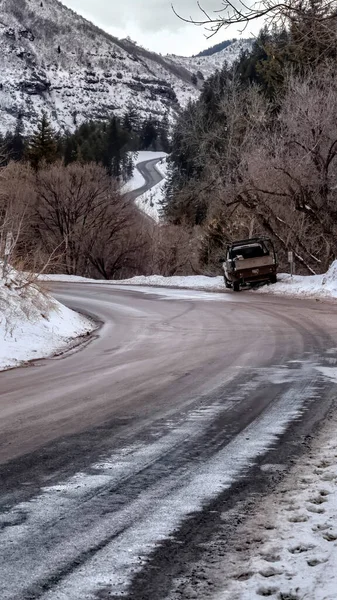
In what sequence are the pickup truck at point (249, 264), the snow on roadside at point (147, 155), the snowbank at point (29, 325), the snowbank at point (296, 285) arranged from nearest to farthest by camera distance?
the snowbank at point (29, 325)
the snowbank at point (296, 285)
the pickup truck at point (249, 264)
the snow on roadside at point (147, 155)

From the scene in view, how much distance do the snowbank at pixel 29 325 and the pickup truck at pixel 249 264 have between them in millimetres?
12565

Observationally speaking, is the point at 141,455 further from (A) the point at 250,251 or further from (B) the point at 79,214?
(B) the point at 79,214

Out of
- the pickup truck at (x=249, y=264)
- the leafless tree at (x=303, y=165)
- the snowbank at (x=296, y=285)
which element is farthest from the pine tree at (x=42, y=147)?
the pickup truck at (x=249, y=264)

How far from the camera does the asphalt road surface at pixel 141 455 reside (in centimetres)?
288

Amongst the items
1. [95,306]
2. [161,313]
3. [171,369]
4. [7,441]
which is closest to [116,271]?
[95,306]

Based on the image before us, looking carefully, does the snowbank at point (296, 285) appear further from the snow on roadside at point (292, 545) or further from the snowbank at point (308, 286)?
the snow on roadside at point (292, 545)

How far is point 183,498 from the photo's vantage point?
3723 millimetres

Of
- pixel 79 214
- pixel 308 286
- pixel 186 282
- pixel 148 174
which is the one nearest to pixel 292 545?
pixel 308 286

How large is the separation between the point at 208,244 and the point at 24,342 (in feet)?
109

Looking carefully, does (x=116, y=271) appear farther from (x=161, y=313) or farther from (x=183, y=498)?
(x=183, y=498)

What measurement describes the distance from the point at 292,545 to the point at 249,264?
79.3 feet

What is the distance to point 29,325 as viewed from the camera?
1260 cm

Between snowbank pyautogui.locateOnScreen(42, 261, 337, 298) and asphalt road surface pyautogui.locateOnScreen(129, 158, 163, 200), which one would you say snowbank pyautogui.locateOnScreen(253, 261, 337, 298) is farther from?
asphalt road surface pyautogui.locateOnScreen(129, 158, 163, 200)

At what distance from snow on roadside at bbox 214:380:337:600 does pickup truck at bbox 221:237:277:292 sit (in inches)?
897
